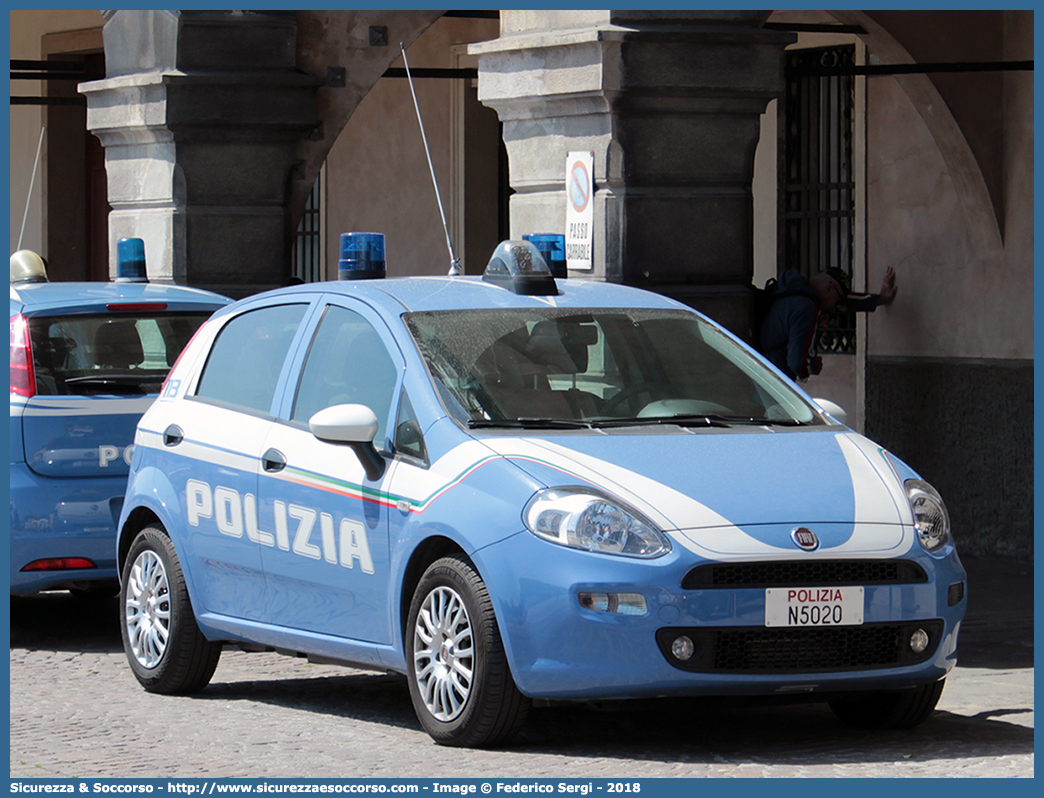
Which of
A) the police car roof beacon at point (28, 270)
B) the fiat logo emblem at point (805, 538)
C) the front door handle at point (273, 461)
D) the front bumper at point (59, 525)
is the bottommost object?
the front bumper at point (59, 525)

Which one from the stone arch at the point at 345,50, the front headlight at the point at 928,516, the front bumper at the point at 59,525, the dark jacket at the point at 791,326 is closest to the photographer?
the front headlight at the point at 928,516

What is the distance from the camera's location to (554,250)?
914cm

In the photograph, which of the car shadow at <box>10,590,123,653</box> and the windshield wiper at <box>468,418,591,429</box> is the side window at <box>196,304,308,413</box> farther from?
the car shadow at <box>10,590,123,653</box>

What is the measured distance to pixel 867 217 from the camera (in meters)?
13.8

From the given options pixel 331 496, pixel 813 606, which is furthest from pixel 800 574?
pixel 331 496

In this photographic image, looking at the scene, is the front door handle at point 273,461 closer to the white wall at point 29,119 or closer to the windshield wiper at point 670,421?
the windshield wiper at point 670,421

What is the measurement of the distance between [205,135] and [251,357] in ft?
20.7

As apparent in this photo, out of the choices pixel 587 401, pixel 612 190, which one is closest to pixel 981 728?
pixel 587 401

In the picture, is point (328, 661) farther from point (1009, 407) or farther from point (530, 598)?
point (1009, 407)

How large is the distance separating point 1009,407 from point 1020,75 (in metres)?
2.07

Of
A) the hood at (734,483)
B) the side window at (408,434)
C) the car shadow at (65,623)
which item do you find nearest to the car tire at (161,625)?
the car shadow at (65,623)

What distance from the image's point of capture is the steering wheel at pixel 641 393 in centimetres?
694

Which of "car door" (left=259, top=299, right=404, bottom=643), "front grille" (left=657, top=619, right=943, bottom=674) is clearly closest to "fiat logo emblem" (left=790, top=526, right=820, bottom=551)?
"front grille" (left=657, top=619, right=943, bottom=674)

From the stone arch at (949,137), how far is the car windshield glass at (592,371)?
222 inches
